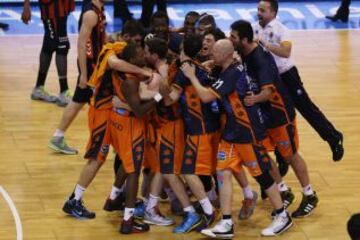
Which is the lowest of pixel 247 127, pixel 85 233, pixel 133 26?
pixel 85 233

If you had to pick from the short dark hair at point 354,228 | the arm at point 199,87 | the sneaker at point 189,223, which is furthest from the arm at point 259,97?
the short dark hair at point 354,228

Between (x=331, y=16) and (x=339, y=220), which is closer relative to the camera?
(x=339, y=220)

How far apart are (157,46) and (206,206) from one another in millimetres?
1342

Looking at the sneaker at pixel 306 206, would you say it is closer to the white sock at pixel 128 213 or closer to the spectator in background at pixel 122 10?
the white sock at pixel 128 213

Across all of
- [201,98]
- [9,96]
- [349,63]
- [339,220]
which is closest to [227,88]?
[201,98]

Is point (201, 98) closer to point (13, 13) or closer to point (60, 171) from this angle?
point (60, 171)

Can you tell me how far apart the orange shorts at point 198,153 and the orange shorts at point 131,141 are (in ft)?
1.16

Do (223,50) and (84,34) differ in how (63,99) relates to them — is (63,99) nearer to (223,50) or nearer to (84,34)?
(84,34)

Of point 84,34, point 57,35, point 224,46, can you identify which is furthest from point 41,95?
point 224,46

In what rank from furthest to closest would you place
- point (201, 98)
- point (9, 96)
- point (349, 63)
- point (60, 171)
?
point (349, 63) < point (9, 96) < point (60, 171) < point (201, 98)

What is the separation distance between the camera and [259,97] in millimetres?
8086

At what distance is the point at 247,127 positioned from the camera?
316 inches

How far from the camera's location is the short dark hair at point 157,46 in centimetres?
802

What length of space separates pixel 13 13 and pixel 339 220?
8551 millimetres
